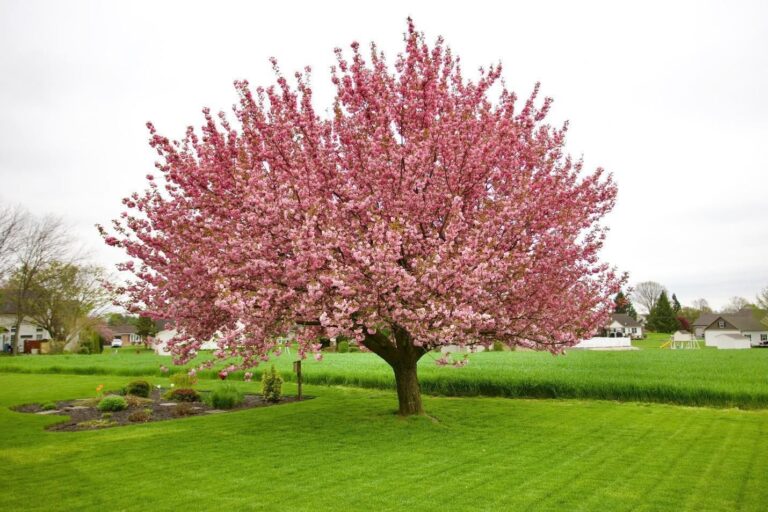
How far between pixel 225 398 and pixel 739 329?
319 feet

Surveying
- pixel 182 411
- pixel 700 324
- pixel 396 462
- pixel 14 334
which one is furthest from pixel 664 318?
pixel 14 334

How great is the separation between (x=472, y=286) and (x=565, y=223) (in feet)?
14.0

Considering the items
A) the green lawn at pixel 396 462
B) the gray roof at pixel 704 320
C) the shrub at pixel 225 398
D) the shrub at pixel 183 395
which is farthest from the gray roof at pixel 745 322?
the shrub at pixel 183 395

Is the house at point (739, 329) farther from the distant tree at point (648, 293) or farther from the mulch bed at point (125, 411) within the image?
the mulch bed at point (125, 411)

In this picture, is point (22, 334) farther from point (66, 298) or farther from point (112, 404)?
point (112, 404)

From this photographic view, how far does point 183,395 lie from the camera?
22797mm

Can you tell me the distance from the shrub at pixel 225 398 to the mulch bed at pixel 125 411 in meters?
0.21

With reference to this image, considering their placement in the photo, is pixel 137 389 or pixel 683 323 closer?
pixel 137 389

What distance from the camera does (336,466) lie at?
38.1 feet

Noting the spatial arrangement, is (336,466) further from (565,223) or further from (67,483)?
(565,223)

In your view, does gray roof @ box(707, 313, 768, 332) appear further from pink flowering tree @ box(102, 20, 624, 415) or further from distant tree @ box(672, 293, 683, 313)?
pink flowering tree @ box(102, 20, 624, 415)

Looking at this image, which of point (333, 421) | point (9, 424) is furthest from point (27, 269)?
point (333, 421)

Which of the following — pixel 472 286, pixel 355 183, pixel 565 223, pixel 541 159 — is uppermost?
pixel 541 159

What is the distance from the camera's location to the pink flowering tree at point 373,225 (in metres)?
12.9
